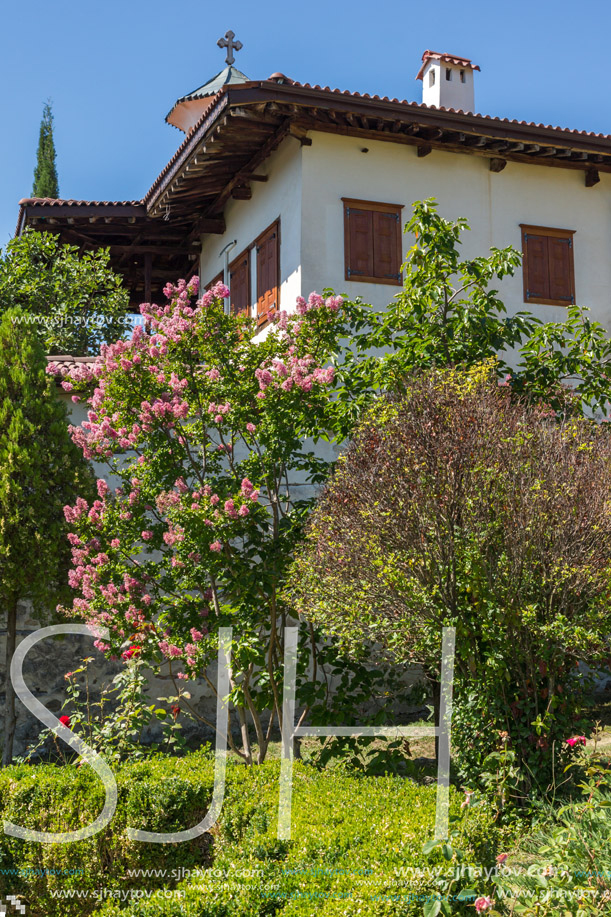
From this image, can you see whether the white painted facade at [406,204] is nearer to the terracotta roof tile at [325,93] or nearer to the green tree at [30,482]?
the terracotta roof tile at [325,93]

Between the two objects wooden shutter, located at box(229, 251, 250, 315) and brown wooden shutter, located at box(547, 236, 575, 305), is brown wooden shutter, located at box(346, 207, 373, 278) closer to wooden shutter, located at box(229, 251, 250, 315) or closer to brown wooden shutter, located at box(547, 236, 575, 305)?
wooden shutter, located at box(229, 251, 250, 315)

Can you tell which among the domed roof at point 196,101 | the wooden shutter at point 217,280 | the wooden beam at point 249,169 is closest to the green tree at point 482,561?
the wooden beam at point 249,169

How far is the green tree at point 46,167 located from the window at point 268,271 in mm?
13985

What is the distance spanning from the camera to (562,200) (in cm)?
1262

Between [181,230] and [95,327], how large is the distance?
2.93 meters

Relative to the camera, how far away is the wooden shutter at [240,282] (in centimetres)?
1288

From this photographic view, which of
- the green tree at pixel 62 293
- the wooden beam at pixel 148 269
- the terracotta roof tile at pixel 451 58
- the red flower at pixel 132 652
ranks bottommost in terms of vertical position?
the red flower at pixel 132 652

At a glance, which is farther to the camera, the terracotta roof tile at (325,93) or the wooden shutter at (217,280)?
the wooden shutter at (217,280)

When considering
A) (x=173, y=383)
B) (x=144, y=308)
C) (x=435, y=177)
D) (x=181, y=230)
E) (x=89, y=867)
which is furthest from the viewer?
(x=181, y=230)

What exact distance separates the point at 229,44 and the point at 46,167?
902 cm

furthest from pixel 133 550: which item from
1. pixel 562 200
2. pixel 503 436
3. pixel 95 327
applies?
pixel 562 200

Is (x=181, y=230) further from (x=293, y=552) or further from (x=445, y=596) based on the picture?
(x=445, y=596)

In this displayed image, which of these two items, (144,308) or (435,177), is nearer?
(144,308)

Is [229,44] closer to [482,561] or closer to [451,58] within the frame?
[451,58]
